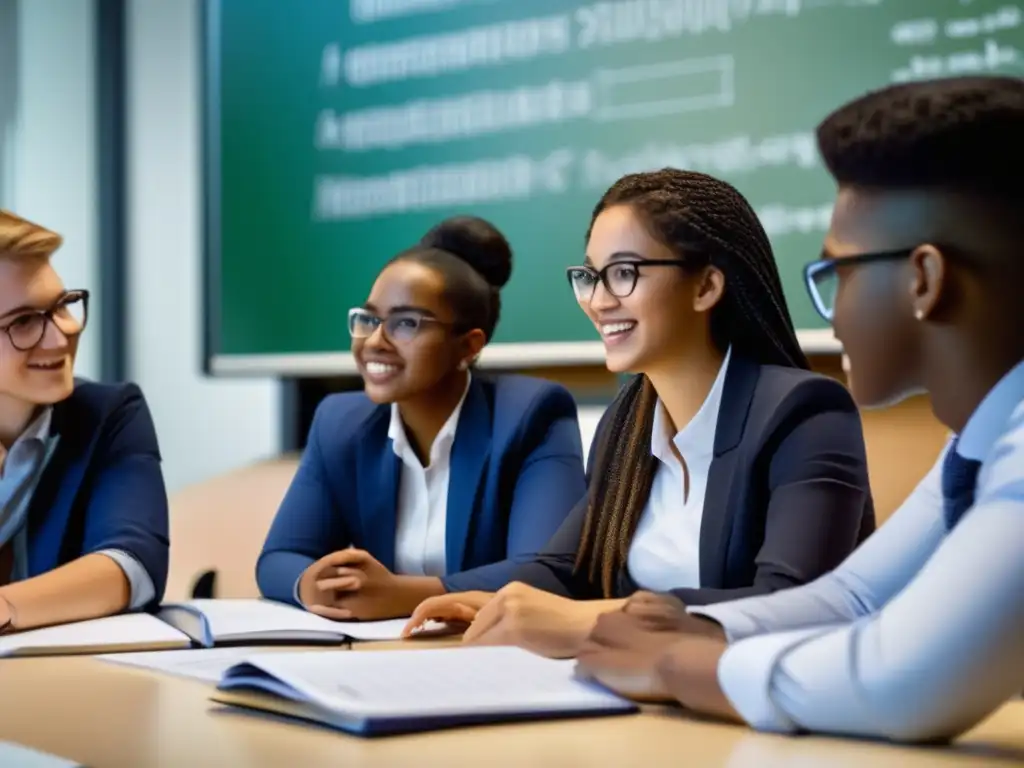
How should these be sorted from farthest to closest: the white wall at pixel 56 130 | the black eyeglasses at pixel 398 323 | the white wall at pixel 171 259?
1. the white wall at pixel 56 130
2. the white wall at pixel 171 259
3. the black eyeglasses at pixel 398 323

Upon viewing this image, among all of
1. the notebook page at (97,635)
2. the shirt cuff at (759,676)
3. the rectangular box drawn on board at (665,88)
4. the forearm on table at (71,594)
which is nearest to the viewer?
the shirt cuff at (759,676)

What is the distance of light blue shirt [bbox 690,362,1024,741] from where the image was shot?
930 mm

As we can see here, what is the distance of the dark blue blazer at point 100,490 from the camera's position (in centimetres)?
211

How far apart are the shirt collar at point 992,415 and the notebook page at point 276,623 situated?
0.87 meters

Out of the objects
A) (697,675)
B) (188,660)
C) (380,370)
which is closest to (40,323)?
(380,370)

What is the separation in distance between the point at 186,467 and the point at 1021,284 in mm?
3756

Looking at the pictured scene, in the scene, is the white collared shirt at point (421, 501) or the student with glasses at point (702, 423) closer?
the student with glasses at point (702, 423)

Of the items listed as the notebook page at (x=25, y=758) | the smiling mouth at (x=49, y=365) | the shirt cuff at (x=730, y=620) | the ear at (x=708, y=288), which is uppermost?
the ear at (x=708, y=288)

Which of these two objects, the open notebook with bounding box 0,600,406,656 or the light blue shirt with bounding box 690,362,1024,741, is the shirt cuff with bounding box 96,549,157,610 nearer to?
the open notebook with bounding box 0,600,406,656

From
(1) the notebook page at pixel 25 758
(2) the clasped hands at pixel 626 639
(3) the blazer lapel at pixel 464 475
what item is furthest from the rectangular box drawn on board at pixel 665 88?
(1) the notebook page at pixel 25 758

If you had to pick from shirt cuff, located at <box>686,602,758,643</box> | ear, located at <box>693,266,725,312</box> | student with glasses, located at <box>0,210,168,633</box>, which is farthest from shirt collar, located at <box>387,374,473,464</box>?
shirt cuff, located at <box>686,602,758,643</box>


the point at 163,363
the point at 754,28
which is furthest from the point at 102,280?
the point at 754,28

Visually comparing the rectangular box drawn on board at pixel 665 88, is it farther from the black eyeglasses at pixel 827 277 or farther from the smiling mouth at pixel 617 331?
the black eyeglasses at pixel 827 277

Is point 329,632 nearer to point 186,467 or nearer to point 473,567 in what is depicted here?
point 473,567
